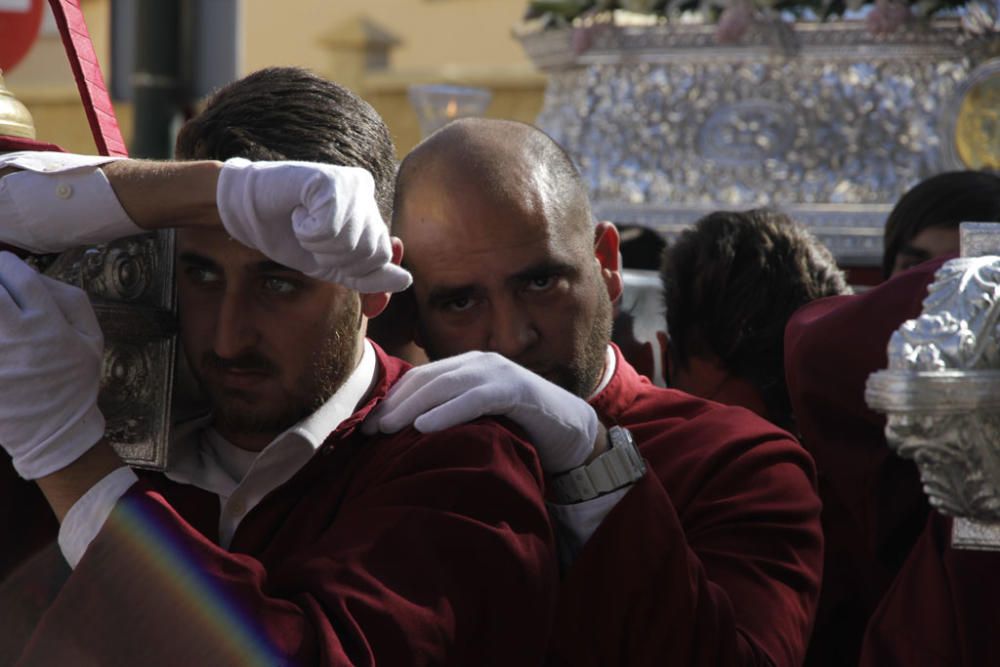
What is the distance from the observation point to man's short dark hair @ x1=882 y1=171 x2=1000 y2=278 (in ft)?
12.7

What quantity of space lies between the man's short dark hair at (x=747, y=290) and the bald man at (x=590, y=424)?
1.17ft

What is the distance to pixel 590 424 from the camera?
2.19m

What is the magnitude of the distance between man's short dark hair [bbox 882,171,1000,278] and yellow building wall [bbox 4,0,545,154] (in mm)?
8927

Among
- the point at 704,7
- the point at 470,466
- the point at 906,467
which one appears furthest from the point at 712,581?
the point at 704,7

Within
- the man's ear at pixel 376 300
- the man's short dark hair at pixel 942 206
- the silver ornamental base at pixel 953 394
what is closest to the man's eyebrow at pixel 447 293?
the man's ear at pixel 376 300

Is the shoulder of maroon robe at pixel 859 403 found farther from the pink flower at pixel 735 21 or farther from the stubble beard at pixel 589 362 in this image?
the pink flower at pixel 735 21

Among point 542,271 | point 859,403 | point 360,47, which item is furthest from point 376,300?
point 360,47

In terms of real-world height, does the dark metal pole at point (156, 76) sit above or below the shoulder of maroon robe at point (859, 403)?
below

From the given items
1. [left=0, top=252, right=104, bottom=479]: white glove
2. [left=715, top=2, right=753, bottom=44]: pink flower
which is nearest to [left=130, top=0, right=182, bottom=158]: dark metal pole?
[left=715, top=2, right=753, bottom=44]: pink flower

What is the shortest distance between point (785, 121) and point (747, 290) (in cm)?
273

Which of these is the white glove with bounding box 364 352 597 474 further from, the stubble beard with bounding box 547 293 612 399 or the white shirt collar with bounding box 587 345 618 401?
the white shirt collar with bounding box 587 345 618 401

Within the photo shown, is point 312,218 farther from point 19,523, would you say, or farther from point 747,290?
point 747,290

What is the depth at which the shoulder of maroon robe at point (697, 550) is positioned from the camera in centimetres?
214

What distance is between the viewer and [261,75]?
2408 millimetres
